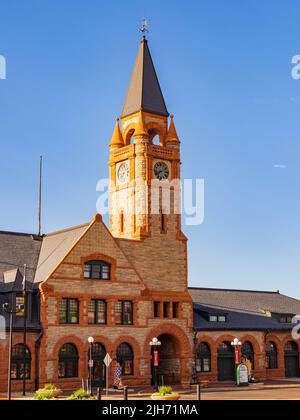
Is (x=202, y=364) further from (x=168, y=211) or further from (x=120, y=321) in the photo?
(x=168, y=211)

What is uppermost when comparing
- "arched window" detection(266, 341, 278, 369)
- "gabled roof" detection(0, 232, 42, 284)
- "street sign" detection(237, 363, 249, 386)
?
"gabled roof" detection(0, 232, 42, 284)

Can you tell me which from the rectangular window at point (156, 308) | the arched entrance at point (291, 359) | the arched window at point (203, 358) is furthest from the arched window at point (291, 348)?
the rectangular window at point (156, 308)

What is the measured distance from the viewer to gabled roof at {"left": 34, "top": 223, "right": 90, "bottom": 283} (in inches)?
2123

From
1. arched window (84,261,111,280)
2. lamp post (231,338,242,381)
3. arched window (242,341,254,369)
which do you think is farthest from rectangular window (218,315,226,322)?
arched window (84,261,111,280)

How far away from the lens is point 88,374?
2069 inches

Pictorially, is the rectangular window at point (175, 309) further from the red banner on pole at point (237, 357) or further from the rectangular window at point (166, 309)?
the red banner on pole at point (237, 357)

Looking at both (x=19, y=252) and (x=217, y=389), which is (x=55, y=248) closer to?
(x=19, y=252)

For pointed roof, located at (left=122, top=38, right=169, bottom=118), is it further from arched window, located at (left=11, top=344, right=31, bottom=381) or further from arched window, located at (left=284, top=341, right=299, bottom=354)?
arched window, located at (left=284, top=341, right=299, bottom=354)

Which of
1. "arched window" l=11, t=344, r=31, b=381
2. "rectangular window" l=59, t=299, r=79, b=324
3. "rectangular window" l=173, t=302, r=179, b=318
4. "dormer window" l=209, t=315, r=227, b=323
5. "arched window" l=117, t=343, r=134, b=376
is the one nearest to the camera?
"arched window" l=11, t=344, r=31, b=381

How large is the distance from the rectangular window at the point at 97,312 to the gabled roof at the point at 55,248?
14.1 ft

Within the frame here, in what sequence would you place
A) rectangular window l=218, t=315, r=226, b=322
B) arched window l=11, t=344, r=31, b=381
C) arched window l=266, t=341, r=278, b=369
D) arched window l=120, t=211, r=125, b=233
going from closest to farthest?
1. arched window l=11, t=344, r=31, b=381
2. arched window l=120, t=211, r=125, b=233
3. rectangular window l=218, t=315, r=226, b=322
4. arched window l=266, t=341, r=278, b=369

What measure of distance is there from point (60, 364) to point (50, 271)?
714 cm

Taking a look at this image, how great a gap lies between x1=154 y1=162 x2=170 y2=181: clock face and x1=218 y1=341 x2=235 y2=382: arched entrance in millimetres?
16440
